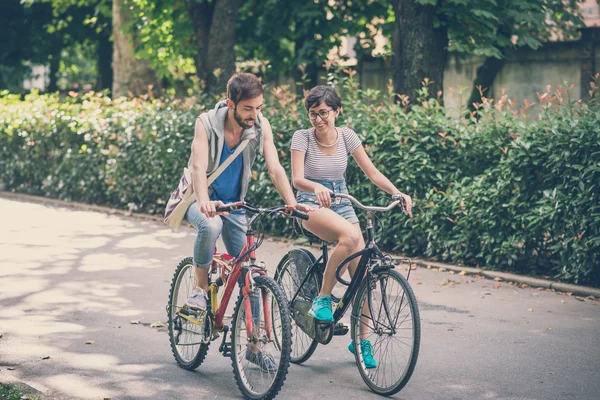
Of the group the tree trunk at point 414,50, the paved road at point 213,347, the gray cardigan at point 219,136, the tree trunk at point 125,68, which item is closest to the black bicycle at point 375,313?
the paved road at point 213,347

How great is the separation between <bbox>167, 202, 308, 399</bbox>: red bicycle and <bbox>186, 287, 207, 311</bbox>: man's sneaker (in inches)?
1.6

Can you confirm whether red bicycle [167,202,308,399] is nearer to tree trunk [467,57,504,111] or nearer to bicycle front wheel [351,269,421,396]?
bicycle front wheel [351,269,421,396]

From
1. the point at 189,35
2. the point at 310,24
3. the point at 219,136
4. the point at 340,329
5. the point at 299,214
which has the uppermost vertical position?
the point at 310,24

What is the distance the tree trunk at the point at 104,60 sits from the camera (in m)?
30.4

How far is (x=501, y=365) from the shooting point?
684 cm

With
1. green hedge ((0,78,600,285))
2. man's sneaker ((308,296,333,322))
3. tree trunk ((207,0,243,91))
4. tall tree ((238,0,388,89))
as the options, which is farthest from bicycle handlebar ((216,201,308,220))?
tall tree ((238,0,388,89))

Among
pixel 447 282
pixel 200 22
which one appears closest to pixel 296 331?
pixel 447 282

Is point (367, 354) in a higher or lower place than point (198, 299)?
lower

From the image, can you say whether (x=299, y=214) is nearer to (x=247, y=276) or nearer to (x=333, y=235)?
(x=247, y=276)

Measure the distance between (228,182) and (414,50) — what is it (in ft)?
27.0

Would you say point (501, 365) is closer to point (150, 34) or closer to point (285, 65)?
point (150, 34)

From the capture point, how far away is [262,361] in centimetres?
579

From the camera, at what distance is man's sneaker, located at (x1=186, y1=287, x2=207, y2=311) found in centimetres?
630

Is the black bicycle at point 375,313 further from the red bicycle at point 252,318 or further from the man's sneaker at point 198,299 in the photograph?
the man's sneaker at point 198,299
